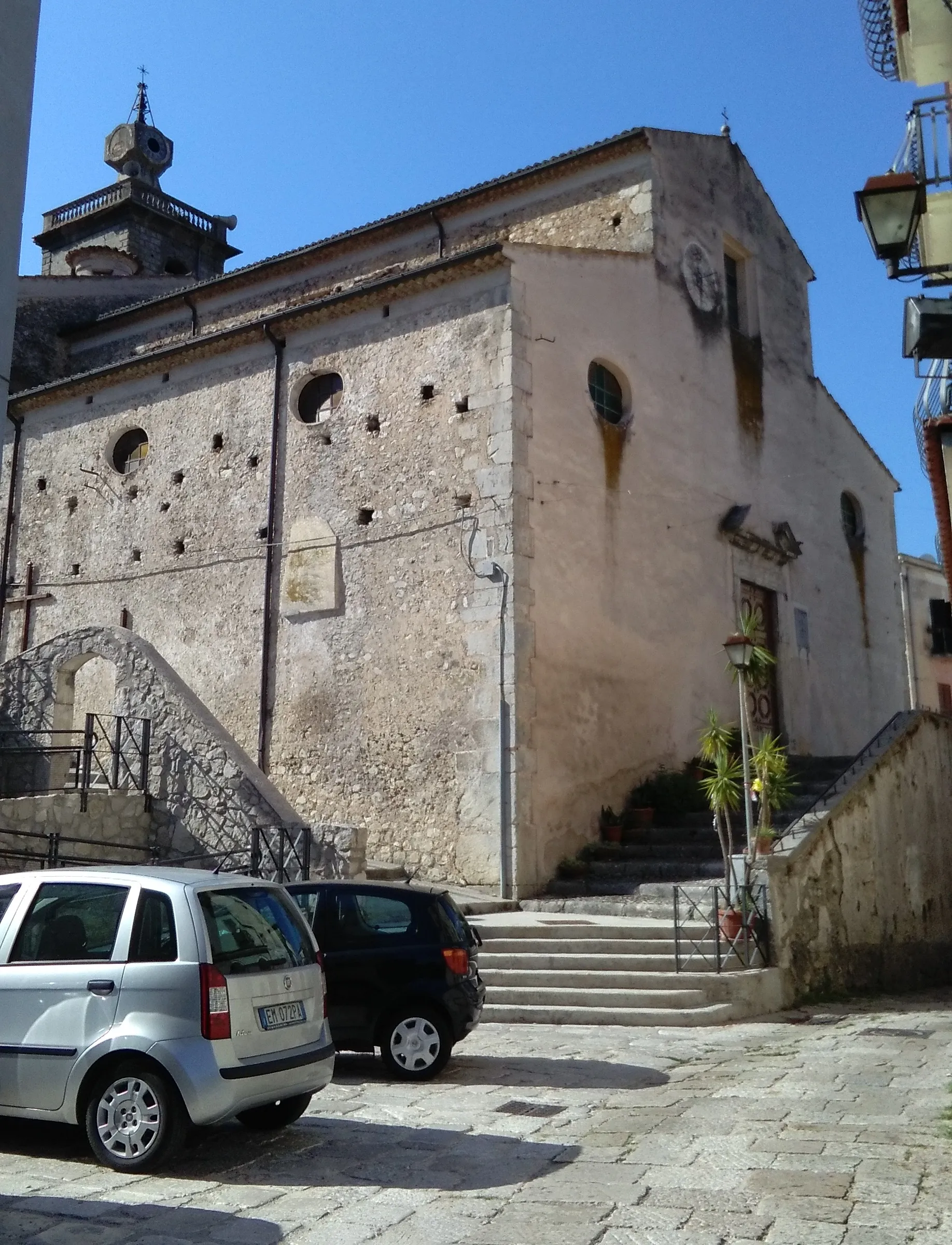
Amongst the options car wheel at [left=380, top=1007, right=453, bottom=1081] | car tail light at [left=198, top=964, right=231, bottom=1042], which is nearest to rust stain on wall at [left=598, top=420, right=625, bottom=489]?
car wheel at [left=380, top=1007, right=453, bottom=1081]

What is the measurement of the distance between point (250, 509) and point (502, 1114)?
466 inches

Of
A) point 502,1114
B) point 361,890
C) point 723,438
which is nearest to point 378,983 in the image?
point 361,890

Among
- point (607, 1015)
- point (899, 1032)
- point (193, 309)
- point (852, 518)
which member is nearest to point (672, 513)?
point (852, 518)

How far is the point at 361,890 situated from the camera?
7.94 metres

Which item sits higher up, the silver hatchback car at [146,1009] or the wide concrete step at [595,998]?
the silver hatchback car at [146,1009]

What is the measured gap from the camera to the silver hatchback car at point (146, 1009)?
517cm

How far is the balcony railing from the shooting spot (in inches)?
1200

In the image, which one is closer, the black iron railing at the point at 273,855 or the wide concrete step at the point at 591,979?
the wide concrete step at the point at 591,979

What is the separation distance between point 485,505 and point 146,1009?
9706 millimetres

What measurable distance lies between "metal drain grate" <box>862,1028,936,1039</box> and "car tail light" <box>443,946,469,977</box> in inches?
141

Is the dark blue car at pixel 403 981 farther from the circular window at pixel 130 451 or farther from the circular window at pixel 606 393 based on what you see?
the circular window at pixel 130 451

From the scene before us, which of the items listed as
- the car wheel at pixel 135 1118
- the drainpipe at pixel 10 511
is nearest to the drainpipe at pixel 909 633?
the drainpipe at pixel 10 511

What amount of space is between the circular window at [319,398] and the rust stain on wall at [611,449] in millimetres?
3675

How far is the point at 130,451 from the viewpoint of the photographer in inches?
748
